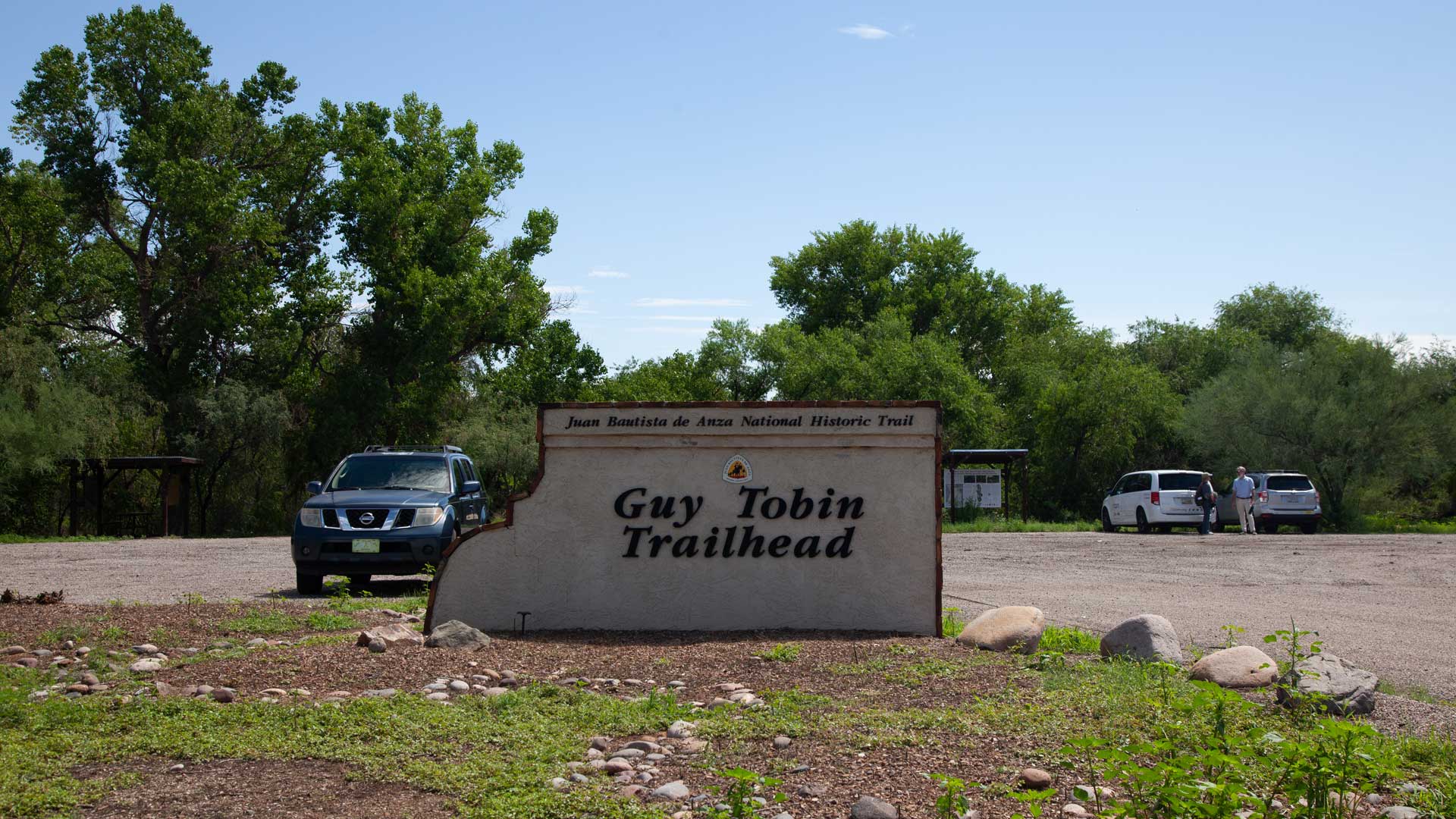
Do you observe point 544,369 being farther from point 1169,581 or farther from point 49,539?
point 1169,581

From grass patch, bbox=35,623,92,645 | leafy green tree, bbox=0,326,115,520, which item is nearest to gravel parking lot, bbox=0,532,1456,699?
grass patch, bbox=35,623,92,645

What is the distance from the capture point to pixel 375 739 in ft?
19.2

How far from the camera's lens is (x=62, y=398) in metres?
32.2

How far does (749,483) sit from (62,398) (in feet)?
95.1

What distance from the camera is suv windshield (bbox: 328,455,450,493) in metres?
14.9

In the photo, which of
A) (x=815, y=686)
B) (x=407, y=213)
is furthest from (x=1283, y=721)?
(x=407, y=213)

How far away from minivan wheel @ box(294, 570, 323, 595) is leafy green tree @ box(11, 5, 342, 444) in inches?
1009

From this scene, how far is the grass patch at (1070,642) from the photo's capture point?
8.86 m

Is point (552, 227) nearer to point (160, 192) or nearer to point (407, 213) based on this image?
point (407, 213)

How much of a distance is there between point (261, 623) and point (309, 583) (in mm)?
4129

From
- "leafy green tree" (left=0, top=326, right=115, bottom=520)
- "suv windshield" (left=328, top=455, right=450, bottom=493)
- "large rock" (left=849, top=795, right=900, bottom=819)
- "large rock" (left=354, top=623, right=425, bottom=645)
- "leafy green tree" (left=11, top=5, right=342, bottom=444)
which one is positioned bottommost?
"large rock" (left=849, top=795, right=900, bottom=819)

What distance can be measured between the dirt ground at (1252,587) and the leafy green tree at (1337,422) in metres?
10.1

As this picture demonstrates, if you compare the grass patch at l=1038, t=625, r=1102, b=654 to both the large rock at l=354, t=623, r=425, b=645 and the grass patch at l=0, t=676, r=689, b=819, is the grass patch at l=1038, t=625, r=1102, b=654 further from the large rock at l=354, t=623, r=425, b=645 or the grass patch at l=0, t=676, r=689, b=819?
the large rock at l=354, t=623, r=425, b=645

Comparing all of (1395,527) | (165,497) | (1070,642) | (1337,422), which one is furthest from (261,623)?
(1337,422)
